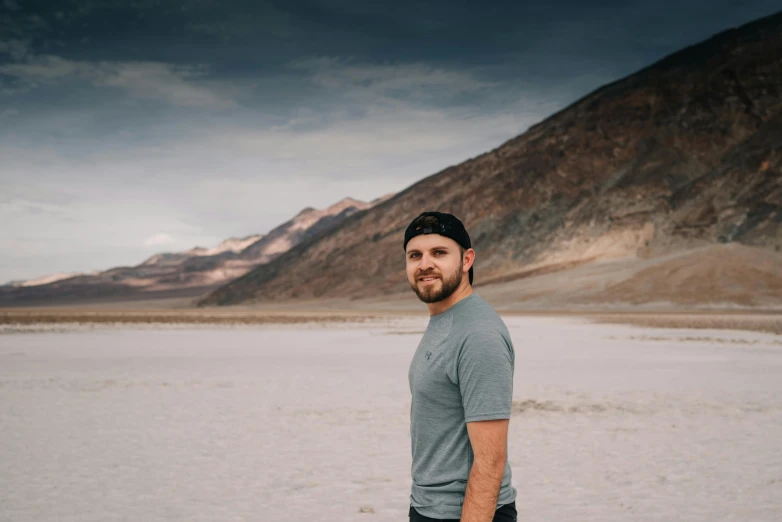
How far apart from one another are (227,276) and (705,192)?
416 feet

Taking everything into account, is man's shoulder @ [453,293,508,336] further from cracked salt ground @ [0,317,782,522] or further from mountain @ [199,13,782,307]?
mountain @ [199,13,782,307]

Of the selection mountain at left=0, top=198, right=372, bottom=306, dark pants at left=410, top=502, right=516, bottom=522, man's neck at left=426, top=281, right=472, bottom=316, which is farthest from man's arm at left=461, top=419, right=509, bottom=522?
mountain at left=0, top=198, right=372, bottom=306

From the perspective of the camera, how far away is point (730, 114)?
8131 centimetres

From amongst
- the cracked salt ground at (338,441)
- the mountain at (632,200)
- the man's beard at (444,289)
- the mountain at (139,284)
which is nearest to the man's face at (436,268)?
the man's beard at (444,289)

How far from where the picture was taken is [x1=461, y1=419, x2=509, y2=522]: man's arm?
217 centimetres

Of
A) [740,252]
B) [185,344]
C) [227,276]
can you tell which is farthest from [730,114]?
[227,276]

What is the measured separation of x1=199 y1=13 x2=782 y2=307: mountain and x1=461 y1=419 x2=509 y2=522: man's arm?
56314 millimetres

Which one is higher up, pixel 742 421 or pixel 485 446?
pixel 485 446

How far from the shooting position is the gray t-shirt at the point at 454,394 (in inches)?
85.4

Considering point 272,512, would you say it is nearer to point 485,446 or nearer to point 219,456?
point 219,456

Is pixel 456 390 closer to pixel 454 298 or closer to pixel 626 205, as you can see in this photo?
pixel 454 298

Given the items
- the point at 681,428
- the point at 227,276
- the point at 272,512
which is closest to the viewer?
the point at 272,512

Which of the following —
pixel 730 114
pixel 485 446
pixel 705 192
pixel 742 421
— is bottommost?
pixel 742 421

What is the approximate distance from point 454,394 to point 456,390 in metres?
0.01
